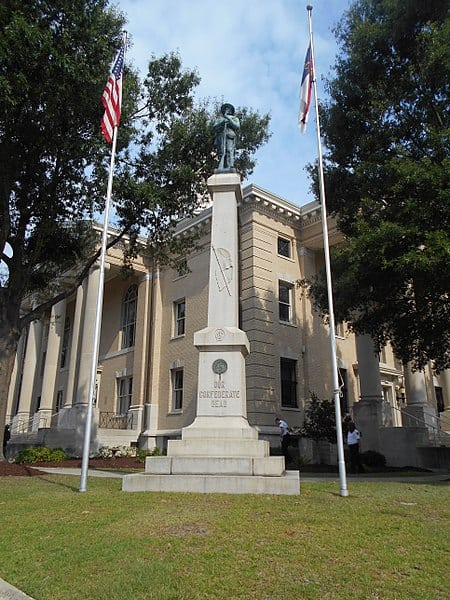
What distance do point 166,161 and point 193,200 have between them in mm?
1762

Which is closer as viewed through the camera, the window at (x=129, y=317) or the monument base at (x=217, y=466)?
the monument base at (x=217, y=466)

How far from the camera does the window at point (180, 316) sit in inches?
1090

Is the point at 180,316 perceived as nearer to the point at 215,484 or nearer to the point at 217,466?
the point at 217,466

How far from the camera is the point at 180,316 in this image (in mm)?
27969

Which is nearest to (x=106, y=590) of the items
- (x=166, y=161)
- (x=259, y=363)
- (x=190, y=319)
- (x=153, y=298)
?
(x=166, y=161)

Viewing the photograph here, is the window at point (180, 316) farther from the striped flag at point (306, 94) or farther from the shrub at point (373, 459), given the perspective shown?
the striped flag at point (306, 94)

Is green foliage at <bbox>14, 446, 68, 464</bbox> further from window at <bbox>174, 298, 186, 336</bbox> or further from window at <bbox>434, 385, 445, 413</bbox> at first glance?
window at <bbox>434, 385, 445, 413</bbox>

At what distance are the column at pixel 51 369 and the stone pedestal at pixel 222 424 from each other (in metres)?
19.9

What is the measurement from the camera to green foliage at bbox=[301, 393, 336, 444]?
66.7ft

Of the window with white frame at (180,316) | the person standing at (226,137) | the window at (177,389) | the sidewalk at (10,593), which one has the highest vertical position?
the person standing at (226,137)

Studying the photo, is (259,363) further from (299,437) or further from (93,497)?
(93,497)

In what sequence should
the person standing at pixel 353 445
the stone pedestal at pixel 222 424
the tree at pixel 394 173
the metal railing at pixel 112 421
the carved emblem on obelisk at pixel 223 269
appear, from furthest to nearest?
the metal railing at pixel 112 421
the person standing at pixel 353 445
the tree at pixel 394 173
the carved emblem on obelisk at pixel 223 269
the stone pedestal at pixel 222 424

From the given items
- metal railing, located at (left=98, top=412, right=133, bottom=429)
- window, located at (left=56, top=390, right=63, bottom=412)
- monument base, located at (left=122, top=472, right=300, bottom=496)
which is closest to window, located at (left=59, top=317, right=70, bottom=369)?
window, located at (left=56, top=390, right=63, bottom=412)

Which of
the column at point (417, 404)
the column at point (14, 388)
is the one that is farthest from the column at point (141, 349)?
the column at point (14, 388)
